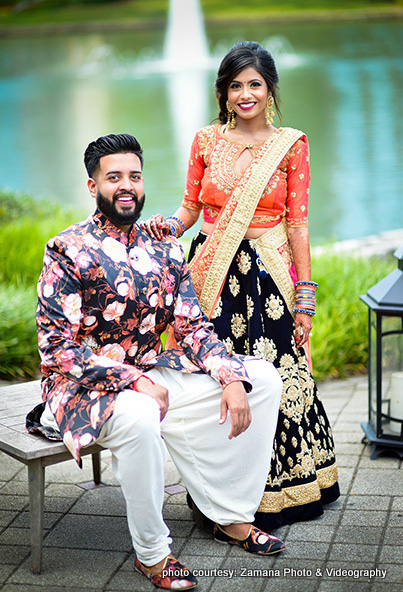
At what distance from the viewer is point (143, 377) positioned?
284 centimetres

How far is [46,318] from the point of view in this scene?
283cm

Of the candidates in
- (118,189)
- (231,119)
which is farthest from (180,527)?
(231,119)

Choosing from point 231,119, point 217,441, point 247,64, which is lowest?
point 217,441

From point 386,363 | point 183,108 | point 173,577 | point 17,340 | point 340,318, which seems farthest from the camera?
point 183,108

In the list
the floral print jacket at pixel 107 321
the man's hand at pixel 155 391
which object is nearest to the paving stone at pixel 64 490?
the floral print jacket at pixel 107 321

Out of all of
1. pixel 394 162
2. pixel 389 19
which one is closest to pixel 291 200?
pixel 394 162

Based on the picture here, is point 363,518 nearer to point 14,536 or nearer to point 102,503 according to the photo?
point 102,503

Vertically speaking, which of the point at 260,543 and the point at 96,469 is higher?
the point at 96,469

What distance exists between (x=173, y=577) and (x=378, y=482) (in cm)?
117

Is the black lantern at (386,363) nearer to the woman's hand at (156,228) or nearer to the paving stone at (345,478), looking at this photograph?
the paving stone at (345,478)

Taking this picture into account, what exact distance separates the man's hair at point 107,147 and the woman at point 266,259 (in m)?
0.35

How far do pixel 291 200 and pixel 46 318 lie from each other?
42.7 inches

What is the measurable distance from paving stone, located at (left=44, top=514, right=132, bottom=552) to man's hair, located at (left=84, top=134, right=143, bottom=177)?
133cm

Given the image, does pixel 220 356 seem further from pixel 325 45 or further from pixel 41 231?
pixel 325 45
